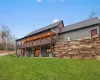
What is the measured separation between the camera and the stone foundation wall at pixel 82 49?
16.3 metres

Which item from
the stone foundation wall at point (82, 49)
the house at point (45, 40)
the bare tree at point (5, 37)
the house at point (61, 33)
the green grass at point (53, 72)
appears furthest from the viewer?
the bare tree at point (5, 37)

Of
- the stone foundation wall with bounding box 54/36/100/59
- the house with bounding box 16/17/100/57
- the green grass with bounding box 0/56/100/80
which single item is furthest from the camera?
the house with bounding box 16/17/100/57

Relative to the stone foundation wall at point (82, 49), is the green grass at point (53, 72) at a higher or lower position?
lower

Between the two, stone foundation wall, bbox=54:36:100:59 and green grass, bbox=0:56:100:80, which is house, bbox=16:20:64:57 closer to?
stone foundation wall, bbox=54:36:100:59

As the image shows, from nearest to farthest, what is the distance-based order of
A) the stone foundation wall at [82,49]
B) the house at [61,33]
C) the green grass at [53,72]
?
the green grass at [53,72], the stone foundation wall at [82,49], the house at [61,33]

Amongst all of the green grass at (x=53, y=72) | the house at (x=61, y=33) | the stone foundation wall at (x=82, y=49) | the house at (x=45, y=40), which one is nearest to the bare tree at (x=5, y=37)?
the house at (x=45, y=40)

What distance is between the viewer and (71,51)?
1902cm

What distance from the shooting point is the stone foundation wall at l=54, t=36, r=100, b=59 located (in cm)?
1631

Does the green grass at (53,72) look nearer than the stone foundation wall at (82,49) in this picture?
Yes

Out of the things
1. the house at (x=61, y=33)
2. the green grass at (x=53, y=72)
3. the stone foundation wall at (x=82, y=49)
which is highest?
the house at (x=61, y=33)

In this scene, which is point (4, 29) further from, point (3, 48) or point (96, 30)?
point (96, 30)

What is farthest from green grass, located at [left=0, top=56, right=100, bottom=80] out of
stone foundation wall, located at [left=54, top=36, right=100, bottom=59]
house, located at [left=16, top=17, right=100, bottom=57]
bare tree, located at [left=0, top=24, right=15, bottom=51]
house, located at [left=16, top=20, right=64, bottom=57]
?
bare tree, located at [left=0, top=24, right=15, bottom=51]

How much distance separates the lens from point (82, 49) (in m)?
17.5

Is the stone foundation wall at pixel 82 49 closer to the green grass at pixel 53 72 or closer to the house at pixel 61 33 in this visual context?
the house at pixel 61 33
